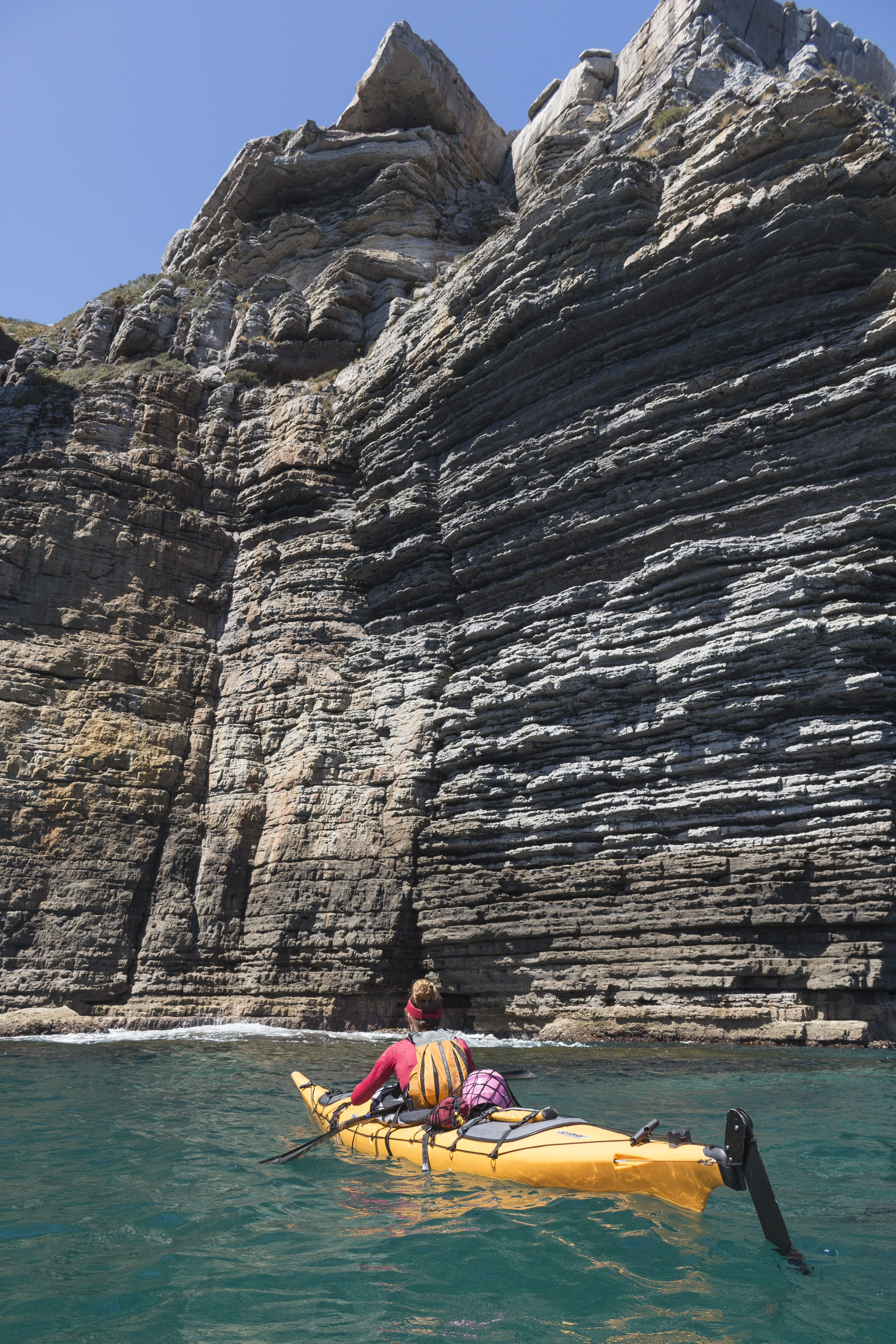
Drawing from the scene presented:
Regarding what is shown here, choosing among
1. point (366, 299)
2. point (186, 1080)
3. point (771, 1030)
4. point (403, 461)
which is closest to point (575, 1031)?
point (771, 1030)

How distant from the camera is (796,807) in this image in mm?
12617

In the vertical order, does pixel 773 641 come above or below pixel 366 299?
below

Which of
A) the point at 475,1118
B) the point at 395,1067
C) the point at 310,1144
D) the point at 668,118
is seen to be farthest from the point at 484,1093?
the point at 668,118

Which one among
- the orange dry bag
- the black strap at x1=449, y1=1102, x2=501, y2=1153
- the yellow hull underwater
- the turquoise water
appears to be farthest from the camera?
the orange dry bag

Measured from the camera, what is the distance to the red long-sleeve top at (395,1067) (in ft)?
20.7

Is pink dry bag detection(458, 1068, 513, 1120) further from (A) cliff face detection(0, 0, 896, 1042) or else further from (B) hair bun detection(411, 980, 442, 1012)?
(A) cliff face detection(0, 0, 896, 1042)

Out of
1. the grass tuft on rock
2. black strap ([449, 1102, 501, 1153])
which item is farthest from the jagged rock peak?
black strap ([449, 1102, 501, 1153])

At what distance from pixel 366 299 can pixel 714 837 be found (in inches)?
861

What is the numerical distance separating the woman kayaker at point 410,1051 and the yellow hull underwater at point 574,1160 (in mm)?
293

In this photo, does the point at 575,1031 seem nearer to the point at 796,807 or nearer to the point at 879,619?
the point at 796,807

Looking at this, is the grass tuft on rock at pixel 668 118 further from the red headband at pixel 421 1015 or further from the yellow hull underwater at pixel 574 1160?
the yellow hull underwater at pixel 574 1160

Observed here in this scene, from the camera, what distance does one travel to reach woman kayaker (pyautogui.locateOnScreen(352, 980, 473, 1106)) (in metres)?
6.31

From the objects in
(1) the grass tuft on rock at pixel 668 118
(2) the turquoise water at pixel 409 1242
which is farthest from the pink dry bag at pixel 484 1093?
(1) the grass tuft on rock at pixel 668 118

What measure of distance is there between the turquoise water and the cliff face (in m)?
5.98
